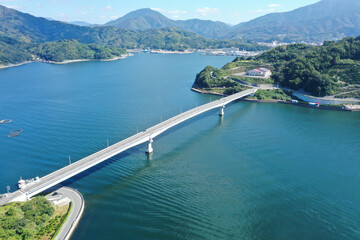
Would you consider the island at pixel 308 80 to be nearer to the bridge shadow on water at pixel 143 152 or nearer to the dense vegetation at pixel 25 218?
the bridge shadow on water at pixel 143 152

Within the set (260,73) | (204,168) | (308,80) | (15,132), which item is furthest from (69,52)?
(204,168)

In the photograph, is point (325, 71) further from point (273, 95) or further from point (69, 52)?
point (69, 52)

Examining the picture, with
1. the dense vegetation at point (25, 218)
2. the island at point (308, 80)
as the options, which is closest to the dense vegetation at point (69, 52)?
the island at point (308, 80)

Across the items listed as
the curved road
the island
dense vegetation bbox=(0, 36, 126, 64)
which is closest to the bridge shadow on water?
the curved road

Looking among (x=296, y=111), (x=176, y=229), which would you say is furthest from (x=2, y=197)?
(x=296, y=111)

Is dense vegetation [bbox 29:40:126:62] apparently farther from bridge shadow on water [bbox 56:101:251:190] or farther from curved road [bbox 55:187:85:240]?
curved road [bbox 55:187:85:240]

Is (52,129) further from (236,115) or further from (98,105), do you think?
(236,115)

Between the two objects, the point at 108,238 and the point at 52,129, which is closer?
the point at 108,238
